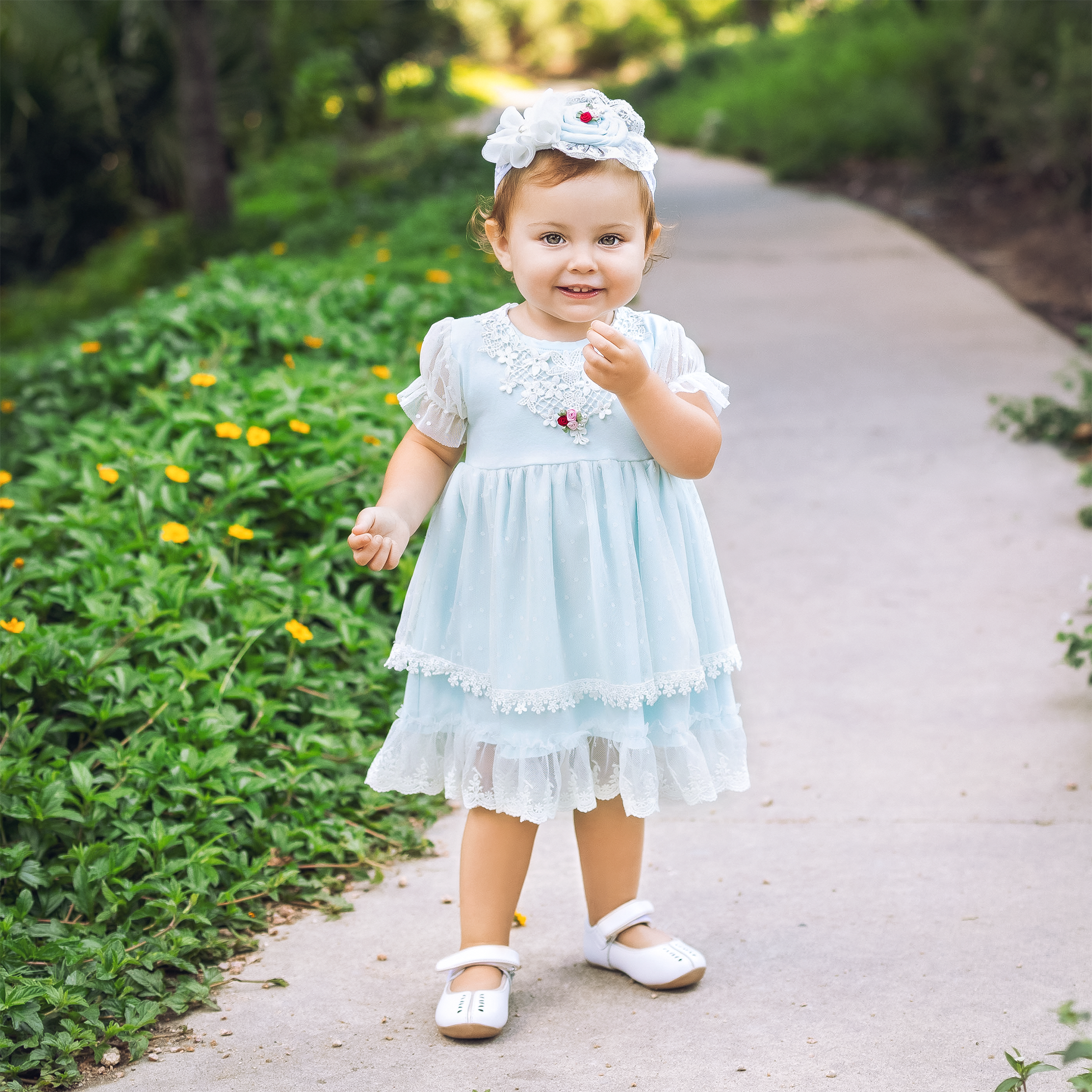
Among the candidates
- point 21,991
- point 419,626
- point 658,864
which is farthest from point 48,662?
point 658,864

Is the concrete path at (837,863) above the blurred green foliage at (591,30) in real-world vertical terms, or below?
below

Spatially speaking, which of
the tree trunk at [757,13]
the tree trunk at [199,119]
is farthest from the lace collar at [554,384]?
the tree trunk at [757,13]

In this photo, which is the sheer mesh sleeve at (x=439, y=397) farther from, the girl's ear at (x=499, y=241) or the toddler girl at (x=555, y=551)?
the girl's ear at (x=499, y=241)

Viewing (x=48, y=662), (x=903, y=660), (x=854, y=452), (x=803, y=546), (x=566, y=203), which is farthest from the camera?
(x=854, y=452)

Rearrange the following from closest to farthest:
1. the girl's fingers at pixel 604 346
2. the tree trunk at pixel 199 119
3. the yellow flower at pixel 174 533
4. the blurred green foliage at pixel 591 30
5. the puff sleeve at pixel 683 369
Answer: the girl's fingers at pixel 604 346
the puff sleeve at pixel 683 369
the yellow flower at pixel 174 533
the tree trunk at pixel 199 119
the blurred green foliage at pixel 591 30

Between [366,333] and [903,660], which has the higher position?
[366,333]

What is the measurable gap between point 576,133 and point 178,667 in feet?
4.99

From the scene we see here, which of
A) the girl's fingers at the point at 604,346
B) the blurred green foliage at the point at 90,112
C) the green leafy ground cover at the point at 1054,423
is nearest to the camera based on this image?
→ the girl's fingers at the point at 604,346

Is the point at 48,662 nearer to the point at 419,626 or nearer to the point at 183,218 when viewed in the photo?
the point at 419,626

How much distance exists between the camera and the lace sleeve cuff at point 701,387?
212 cm

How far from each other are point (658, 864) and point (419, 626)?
91cm

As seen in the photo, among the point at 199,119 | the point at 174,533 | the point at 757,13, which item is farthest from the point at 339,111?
the point at 174,533

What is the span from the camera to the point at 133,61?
41.8 ft

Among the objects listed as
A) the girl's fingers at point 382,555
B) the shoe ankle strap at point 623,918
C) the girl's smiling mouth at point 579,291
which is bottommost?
the shoe ankle strap at point 623,918
